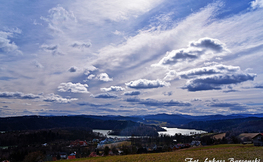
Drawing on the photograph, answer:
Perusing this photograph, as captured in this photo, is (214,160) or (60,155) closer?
(214,160)

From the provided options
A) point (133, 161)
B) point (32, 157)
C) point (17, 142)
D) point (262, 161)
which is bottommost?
point (17, 142)

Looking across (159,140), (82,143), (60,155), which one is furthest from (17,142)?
(159,140)

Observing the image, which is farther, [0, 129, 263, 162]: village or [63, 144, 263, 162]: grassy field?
[0, 129, 263, 162]: village

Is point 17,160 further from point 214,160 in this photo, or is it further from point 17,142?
point 17,142

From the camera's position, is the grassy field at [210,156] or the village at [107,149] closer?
the grassy field at [210,156]

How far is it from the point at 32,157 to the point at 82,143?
447 ft

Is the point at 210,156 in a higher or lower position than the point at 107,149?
higher

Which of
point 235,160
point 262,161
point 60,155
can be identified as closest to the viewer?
point 262,161

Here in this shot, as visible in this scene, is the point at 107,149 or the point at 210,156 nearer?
the point at 210,156

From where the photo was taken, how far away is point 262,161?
18672mm

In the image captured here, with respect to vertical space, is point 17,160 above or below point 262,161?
below

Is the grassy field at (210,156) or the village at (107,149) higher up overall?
the grassy field at (210,156)

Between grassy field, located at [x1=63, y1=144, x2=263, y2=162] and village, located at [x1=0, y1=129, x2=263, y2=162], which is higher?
grassy field, located at [x1=63, y1=144, x2=263, y2=162]

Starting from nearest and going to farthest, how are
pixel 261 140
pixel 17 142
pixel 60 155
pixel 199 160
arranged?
pixel 199 160, pixel 261 140, pixel 60 155, pixel 17 142
